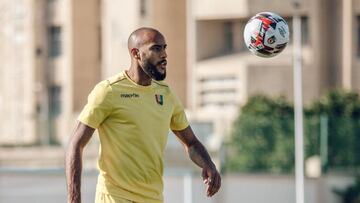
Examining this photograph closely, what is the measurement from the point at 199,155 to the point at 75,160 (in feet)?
3.62

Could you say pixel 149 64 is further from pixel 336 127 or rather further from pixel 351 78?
pixel 351 78

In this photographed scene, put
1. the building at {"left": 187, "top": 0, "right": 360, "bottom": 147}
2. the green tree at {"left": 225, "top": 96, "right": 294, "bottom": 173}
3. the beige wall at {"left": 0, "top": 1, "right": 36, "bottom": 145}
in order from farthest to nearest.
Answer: the beige wall at {"left": 0, "top": 1, "right": 36, "bottom": 145} < the building at {"left": 187, "top": 0, "right": 360, "bottom": 147} < the green tree at {"left": 225, "top": 96, "right": 294, "bottom": 173}

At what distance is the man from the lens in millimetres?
10242

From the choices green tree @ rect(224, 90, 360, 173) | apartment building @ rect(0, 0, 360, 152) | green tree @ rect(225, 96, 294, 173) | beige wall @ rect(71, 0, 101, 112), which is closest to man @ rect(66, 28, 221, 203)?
green tree @ rect(224, 90, 360, 173)

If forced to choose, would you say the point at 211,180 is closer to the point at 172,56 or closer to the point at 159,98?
the point at 159,98

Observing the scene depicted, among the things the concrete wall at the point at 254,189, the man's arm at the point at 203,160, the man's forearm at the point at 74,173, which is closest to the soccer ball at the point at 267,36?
the man's arm at the point at 203,160

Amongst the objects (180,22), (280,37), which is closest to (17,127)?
(180,22)

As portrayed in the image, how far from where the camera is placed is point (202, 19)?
47.2 meters

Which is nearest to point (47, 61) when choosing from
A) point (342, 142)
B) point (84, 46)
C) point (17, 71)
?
point (17, 71)

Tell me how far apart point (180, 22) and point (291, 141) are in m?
18.7

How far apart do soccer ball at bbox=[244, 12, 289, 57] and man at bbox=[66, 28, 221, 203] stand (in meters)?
2.66

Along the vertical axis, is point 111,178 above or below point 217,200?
above

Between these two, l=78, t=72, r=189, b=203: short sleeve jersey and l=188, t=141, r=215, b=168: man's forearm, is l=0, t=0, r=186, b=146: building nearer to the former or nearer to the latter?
l=188, t=141, r=215, b=168: man's forearm

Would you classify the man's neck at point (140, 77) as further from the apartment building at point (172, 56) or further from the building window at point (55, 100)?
the building window at point (55, 100)
